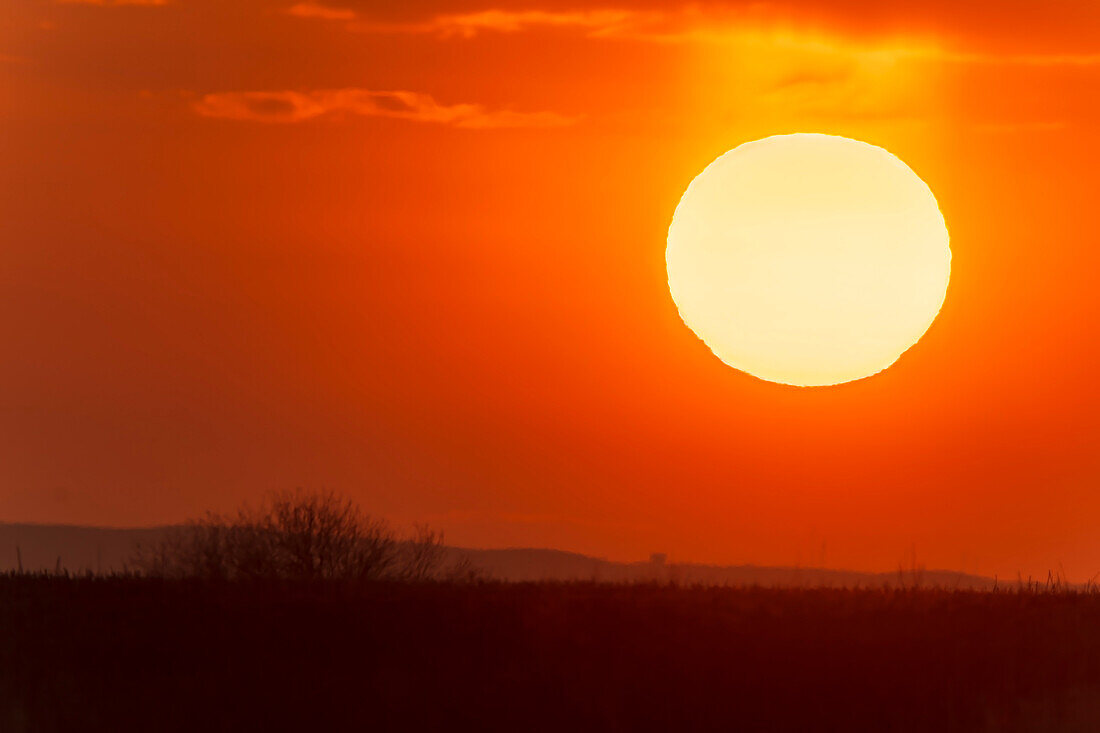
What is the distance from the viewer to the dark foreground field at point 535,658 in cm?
2264

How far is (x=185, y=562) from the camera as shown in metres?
42.7

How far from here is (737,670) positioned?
25000 mm

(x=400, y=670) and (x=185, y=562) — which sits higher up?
(x=185, y=562)

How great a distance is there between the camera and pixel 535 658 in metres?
25.5

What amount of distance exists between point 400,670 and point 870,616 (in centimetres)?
811

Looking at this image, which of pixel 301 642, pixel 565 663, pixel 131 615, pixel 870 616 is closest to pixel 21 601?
pixel 131 615

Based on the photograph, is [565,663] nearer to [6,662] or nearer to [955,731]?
[955,731]

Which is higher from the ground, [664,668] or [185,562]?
[185,562]

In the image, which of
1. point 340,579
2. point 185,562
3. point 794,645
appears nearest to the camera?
point 794,645

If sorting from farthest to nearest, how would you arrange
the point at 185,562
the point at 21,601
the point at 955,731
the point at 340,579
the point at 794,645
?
the point at 185,562
the point at 340,579
the point at 21,601
the point at 794,645
the point at 955,731

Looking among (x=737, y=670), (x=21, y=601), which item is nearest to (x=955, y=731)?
(x=737, y=670)

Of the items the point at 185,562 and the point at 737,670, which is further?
the point at 185,562

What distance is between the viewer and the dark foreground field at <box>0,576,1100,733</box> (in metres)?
22.6

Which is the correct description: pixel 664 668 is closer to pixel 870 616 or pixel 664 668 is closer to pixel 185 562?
pixel 870 616
